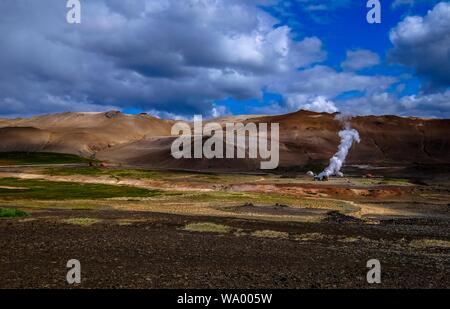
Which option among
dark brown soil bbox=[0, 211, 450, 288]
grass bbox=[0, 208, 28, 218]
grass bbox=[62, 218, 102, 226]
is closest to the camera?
dark brown soil bbox=[0, 211, 450, 288]

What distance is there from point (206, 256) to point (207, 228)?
450 inches

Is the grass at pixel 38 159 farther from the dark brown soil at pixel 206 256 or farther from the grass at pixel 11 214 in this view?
the dark brown soil at pixel 206 256

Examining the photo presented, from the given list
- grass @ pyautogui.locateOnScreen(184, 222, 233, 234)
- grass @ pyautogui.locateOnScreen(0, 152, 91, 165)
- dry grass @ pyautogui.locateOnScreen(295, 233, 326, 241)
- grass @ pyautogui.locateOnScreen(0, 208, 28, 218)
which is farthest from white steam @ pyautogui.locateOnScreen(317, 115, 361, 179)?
grass @ pyautogui.locateOnScreen(0, 152, 91, 165)

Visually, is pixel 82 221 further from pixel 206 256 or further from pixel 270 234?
pixel 206 256

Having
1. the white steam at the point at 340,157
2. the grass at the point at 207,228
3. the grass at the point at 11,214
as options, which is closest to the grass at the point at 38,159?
the white steam at the point at 340,157

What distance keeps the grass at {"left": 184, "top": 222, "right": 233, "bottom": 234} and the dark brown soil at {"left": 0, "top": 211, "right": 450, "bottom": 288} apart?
0.67 m

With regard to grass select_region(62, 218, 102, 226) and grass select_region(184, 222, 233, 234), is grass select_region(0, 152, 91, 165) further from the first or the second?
grass select_region(184, 222, 233, 234)

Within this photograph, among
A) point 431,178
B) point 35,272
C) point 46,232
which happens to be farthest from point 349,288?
A: point 431,178

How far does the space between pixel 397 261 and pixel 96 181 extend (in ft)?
275

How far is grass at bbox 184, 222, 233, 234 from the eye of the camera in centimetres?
3447

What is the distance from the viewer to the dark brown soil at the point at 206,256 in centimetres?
1925
